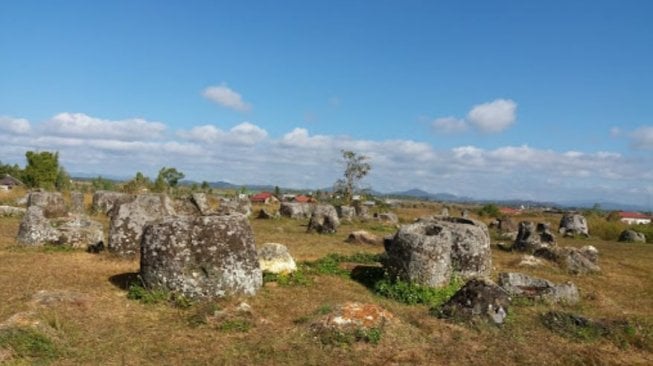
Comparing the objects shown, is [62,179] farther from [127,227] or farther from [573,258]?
[573,258]

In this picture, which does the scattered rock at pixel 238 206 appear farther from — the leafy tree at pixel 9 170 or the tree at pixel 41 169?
the leafy tree at pixel 9 170

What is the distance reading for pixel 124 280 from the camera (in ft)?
45.0

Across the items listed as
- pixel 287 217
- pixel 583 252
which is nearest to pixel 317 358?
A: pixel 583 252

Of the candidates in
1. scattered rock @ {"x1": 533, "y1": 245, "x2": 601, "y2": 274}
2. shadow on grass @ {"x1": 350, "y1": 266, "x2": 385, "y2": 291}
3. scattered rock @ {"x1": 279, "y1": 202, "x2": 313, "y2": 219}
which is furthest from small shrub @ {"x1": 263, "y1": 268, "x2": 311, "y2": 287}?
scattered rock @ {"x1": 279, "y1": 202, "x2": 313, "y2": 219}

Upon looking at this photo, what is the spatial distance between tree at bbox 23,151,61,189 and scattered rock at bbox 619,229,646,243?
5927 centimetres

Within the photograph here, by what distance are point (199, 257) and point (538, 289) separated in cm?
849

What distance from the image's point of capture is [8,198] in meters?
40.5

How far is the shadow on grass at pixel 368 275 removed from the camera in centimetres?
1525

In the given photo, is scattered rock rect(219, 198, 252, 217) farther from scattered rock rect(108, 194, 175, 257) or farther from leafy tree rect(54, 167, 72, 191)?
leafy tree rect(54, 167, 72, 191)

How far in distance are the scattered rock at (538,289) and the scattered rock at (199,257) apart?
665 cm

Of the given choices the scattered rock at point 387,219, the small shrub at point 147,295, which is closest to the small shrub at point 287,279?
the small shrub at point 147,295

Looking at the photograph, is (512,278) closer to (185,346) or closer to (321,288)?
(321,288)

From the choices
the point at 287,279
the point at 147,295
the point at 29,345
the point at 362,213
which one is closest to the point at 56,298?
the point at 147,295

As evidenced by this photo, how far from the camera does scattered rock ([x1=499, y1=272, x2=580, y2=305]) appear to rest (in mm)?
13773
